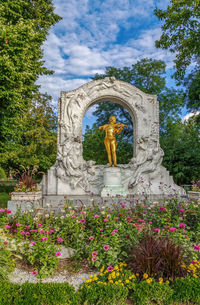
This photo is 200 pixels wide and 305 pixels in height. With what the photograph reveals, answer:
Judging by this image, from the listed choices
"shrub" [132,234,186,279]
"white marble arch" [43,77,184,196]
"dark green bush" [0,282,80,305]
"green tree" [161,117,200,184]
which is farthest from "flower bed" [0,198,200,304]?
"green tree" [161,117,200,184]

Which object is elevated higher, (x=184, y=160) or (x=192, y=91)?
(x=192, y=91)

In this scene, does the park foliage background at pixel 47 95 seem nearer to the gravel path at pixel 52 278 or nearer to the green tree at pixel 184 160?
the green tree at pixel 184 160

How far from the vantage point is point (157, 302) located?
281 centimetres

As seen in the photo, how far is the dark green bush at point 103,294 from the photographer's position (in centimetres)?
271

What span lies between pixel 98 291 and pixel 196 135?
13.3 meters

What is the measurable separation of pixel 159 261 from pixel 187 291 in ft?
1.53

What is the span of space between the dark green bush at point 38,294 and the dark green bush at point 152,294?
744 mm

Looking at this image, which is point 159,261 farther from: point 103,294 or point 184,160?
point 184,160

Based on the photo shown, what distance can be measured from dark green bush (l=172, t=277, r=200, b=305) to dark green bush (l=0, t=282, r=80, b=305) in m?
1.26

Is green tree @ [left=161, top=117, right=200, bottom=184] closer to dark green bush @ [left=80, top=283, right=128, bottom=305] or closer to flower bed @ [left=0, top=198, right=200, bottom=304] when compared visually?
flower bed @ [left=0, top=198, right=200, bottom=304]

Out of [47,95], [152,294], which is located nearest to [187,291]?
[152,294]

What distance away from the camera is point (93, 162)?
994 cm

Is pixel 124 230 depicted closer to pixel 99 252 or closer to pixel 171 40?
pixel 99 252

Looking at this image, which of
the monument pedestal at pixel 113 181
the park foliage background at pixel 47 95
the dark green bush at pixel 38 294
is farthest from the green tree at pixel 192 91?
the dark green bush at pixel 38 294
